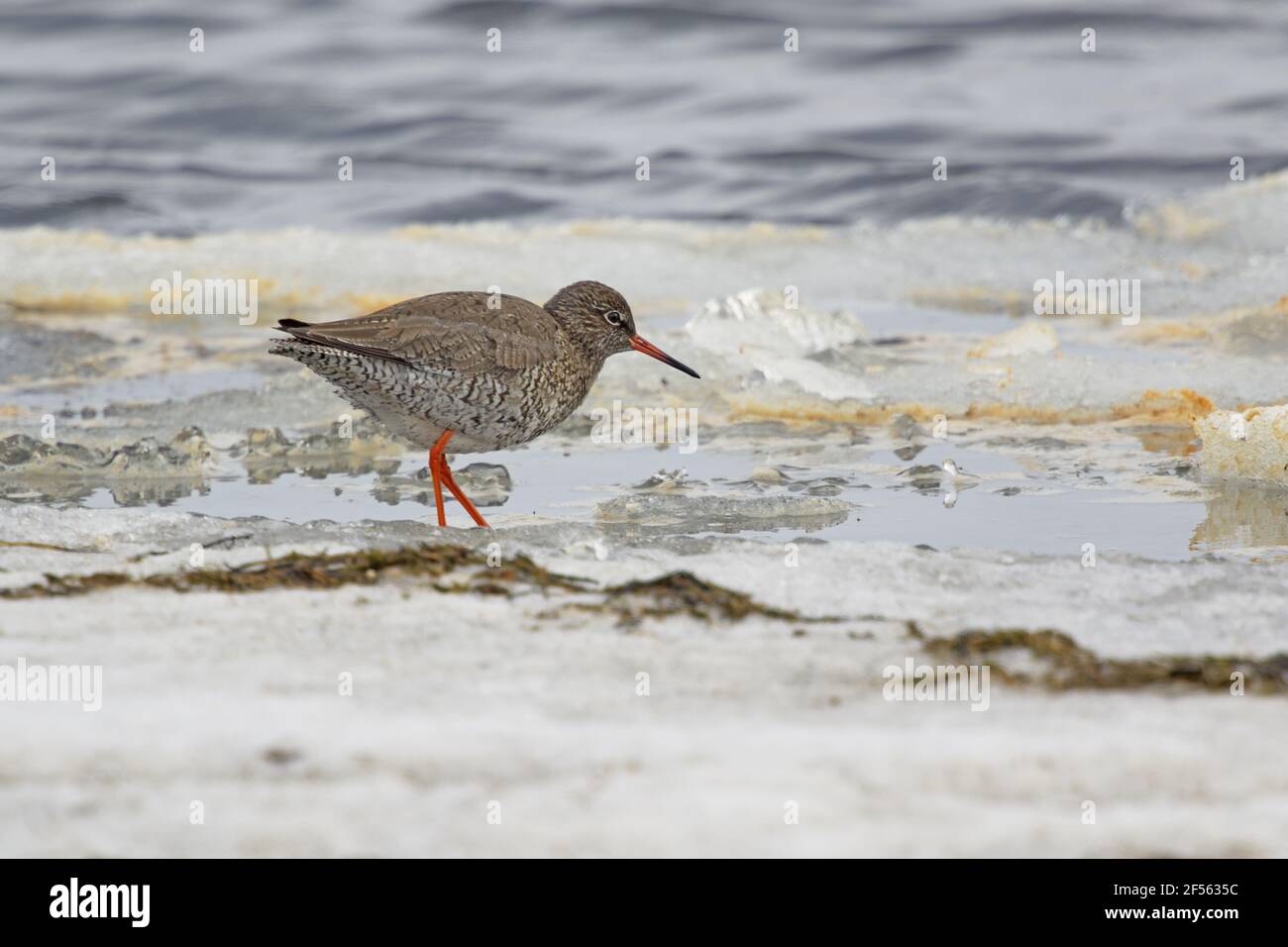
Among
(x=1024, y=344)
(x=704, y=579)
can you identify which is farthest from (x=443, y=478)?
(x=1024, y=344)

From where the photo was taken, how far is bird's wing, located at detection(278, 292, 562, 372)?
593 cm

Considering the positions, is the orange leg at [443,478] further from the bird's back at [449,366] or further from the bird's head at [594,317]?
the bird's head at [594,317]

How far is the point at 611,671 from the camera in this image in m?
4.01

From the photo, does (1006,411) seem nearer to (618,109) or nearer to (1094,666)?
(1094,666)

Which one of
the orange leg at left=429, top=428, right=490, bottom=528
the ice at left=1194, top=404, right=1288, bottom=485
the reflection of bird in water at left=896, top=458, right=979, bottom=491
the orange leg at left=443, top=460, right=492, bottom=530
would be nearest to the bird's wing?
the orange leg at left=429, top=428, right=490, bottom=528

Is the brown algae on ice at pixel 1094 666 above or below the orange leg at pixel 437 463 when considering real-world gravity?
below

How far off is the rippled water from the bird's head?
7.32 meters

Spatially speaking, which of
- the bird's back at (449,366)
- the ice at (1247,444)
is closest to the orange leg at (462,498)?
the bird's back at (449,366)

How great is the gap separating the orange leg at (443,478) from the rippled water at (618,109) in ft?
27.2

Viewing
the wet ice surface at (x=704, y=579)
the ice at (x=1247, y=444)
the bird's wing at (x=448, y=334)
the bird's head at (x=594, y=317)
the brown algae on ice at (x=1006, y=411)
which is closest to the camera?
the wet ice surface at (x=704, y=579)

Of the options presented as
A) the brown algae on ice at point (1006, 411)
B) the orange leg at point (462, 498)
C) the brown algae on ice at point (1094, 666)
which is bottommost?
the brown algae on ice at point (1094, 666)

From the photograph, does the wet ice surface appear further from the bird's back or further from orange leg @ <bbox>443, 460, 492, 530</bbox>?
the bird's back

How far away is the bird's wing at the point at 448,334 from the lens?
5926 mm
